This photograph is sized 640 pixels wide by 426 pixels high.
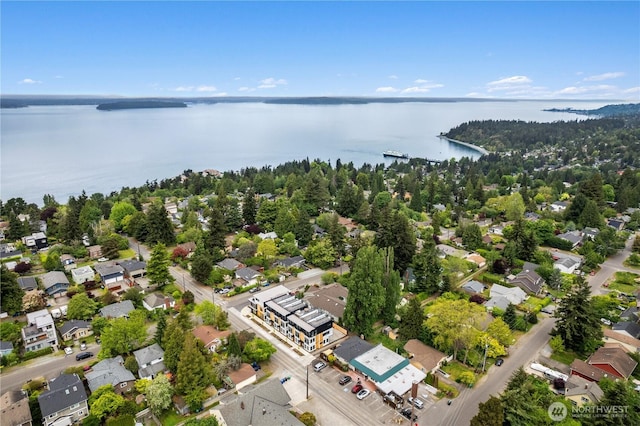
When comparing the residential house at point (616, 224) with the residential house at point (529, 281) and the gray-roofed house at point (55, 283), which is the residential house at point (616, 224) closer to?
the residential house at point (529, 281)

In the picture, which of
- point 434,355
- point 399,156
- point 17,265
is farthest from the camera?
point 399,156

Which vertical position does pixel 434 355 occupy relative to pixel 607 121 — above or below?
below

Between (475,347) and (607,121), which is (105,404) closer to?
(475,347)

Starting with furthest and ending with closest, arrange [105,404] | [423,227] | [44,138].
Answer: [44,138], [423,227], [105,404]

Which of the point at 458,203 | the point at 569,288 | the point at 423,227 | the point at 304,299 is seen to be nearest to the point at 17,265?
the point at 304,299

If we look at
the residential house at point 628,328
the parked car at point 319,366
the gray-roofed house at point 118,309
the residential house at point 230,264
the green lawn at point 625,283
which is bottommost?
the parked car at point 319,366

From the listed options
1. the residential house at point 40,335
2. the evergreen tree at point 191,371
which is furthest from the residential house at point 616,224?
the residential house at point 40,335
